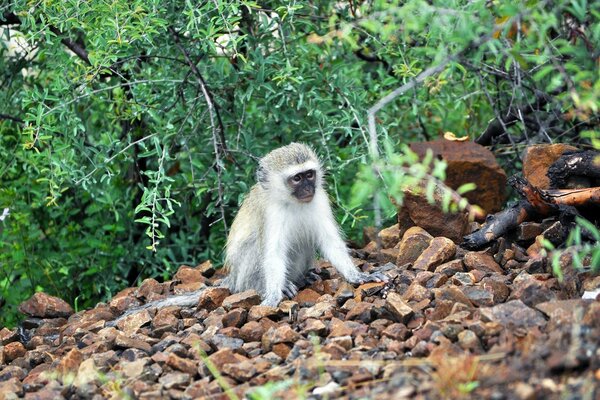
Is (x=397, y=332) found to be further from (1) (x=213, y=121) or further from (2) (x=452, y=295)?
(1) (x=213, y=121)

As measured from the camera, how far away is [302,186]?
682 cm

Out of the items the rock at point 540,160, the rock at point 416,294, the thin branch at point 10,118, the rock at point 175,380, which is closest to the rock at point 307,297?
the rock at point 416,294

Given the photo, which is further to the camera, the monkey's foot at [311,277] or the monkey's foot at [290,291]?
the monkey's foot at [311,277]

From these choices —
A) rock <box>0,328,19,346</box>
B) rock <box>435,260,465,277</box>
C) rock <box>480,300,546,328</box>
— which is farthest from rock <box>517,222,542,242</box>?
rock <box>0,328,19,346</box>

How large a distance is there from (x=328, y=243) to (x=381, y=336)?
5.77 ft

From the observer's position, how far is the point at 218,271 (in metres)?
7.78

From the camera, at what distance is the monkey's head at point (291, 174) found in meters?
6.81

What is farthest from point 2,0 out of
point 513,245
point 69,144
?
point 513,245

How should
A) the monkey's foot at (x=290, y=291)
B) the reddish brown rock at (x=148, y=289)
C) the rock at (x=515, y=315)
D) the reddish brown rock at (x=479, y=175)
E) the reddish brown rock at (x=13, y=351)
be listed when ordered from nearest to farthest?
1. the rock at (x=515, y=315)
2. the reddish brown rock at (x=13, y=351)
3. the monkey's foot at (x=290, y=291)
4. the reddish brown rock at (x=148, y=289)
5. the reddish brown rock at (x=479, y=175)

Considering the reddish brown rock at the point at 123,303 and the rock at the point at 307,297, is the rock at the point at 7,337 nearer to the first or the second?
the reddish brown rock at the point at 123,303

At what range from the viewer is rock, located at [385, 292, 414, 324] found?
17.7 ft

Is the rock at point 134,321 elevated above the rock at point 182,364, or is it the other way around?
the rock at point 134,321

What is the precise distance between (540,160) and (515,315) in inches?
91.1

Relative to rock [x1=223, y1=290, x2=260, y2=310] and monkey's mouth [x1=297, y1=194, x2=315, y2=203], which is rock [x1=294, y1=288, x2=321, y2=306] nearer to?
rock [x1=223, y1=290, x2=260, y2=310]
